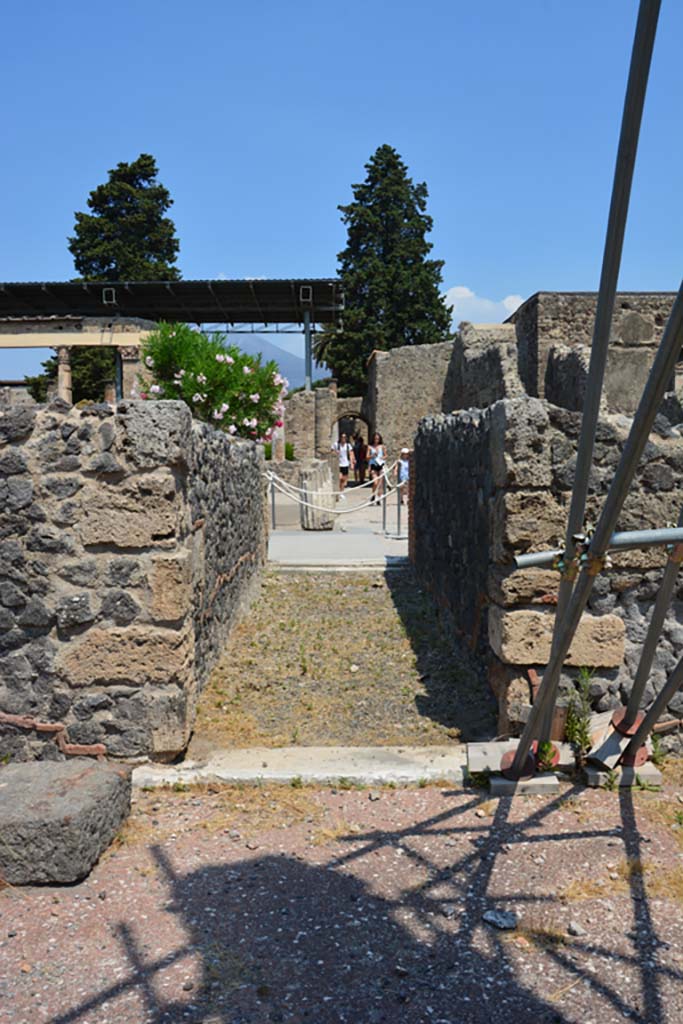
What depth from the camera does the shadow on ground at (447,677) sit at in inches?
193

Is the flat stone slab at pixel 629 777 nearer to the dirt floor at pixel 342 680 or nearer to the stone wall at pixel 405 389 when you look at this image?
the dirt floor at pixel 342 680

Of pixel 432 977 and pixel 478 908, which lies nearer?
pixel 432 977

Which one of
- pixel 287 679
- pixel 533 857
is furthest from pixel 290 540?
pixel 533 857

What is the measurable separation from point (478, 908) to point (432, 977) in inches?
16.7

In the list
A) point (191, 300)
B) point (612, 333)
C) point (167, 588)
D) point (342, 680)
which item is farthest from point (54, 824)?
point (191, 300)

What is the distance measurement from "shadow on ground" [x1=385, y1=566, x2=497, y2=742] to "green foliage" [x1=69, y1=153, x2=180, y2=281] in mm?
35581

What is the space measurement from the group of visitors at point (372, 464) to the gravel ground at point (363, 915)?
903cm

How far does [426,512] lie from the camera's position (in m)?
8.53

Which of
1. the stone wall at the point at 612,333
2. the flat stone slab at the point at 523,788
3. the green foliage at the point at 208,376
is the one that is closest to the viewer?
the flat stone slab at the point at 523,788

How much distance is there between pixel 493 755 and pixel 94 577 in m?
2.07

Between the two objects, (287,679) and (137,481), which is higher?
(137,481)

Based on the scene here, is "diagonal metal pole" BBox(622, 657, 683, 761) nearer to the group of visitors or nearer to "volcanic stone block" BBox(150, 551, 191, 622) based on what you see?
"volcanic stone block" BBox(150, 551, 191, 622)

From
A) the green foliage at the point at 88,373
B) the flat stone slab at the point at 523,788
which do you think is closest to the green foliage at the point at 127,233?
the green foliage at the point at 88,373

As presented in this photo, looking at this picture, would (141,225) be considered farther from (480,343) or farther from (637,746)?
(637,746)
